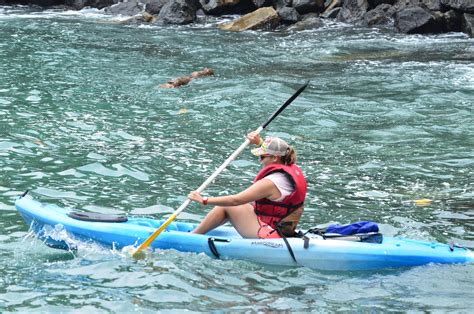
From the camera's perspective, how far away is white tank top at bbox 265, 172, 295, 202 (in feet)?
23.1

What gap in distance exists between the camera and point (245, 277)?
6.73m

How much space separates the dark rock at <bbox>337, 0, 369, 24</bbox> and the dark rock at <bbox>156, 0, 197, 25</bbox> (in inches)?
169

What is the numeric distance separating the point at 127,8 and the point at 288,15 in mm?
5729

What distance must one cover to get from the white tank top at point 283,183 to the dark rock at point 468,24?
48.1ft

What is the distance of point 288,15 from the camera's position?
23297 millimetres

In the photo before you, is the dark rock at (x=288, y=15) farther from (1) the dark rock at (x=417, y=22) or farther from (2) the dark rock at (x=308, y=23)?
(1) the dark rock at (x=417, y=22)

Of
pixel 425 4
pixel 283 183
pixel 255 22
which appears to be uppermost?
pixel 283 183

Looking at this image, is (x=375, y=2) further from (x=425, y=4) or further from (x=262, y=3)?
(x=262, y=3)

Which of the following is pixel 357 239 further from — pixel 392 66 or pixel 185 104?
pixel 392 66

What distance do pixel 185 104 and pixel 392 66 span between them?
5.40m

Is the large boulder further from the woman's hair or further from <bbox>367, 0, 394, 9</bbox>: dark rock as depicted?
the woman's hair

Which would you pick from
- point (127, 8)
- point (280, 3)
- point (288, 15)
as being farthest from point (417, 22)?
point (127, 8)

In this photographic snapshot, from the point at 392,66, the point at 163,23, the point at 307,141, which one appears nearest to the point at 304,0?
the point at 163,23

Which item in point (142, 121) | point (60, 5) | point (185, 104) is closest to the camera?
point (142, 121)
